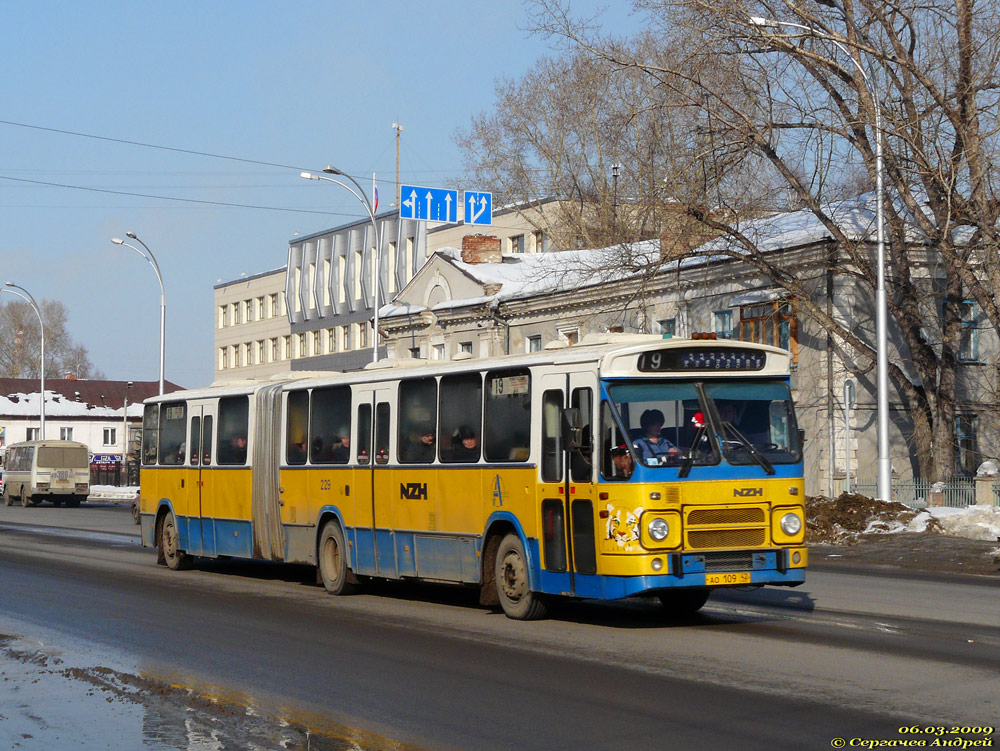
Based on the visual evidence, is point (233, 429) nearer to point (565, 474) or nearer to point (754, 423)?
point (565, 474)

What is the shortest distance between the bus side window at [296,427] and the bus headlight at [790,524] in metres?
7.51

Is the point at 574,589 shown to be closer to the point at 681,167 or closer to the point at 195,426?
the point at 195,426

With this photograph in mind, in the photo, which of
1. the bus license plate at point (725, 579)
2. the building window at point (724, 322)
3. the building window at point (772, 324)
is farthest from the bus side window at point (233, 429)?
the building window at point (724, 322)

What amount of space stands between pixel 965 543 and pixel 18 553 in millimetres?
17163

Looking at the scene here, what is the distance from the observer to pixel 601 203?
206ft

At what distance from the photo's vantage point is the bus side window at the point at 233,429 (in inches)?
797

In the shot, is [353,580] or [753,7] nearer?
[353,580]

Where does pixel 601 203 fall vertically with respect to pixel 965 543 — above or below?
above

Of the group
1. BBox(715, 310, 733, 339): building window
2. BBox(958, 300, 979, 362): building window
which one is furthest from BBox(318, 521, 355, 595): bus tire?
BBox(958, 300, 979, 362): building window

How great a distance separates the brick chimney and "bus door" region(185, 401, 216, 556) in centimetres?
3568

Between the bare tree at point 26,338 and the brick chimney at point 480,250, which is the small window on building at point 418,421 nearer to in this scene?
the brick chimney at point 480,250

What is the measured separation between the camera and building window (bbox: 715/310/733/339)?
134ft

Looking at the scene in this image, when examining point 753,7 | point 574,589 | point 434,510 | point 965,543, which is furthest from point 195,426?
point 753,7

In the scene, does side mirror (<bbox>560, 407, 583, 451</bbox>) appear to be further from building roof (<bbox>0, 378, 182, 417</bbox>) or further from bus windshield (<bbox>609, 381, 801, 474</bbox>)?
building roof (<bbox>0, 378, 182, 417</bbox>)
